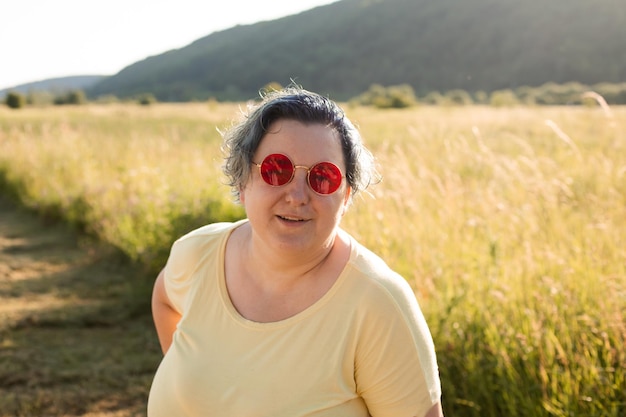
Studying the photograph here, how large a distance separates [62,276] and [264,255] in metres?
4.31

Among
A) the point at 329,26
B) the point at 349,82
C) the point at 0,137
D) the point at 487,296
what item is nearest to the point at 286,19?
the point at 329,26

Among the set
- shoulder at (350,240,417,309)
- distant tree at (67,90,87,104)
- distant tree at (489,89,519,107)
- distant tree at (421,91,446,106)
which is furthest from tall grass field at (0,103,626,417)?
distant tree at (67,90,87,104)

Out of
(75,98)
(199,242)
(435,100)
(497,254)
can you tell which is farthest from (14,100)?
(199,242)

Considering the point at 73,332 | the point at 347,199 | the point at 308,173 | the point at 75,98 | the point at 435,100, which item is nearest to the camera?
the point at 308,173

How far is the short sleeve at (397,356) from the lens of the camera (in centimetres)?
154

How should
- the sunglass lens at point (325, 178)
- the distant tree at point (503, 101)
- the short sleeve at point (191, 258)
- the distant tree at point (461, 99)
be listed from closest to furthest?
the sunglass lens at point (325, 178) < the short sleeve at point (191, 258) < the distant tree at point (503, 101) < the distant tree at point (461, 99)

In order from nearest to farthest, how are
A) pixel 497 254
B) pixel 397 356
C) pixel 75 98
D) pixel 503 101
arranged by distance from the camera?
pixel 397 356 < pixel 497 254 < pixel 503 101 < pixel 75 98

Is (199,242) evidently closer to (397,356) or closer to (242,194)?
(242,194)

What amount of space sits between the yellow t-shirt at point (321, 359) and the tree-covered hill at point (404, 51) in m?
60.0

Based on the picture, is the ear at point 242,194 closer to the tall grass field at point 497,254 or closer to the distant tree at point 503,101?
the tall grass field at point 497,254

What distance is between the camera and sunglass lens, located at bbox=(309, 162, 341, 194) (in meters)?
1.66

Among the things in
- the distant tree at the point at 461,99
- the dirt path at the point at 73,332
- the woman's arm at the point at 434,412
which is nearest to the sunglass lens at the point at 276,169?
the woman's arm at the point at 434,412

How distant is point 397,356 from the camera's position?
5.06 feet

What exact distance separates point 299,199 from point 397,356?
453 mm
